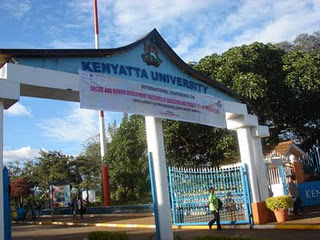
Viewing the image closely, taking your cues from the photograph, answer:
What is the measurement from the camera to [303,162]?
16.3 m

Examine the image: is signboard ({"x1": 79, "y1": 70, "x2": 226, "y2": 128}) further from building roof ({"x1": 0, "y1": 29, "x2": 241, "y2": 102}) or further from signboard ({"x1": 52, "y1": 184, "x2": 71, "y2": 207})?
signboard ({"x1": 52, "y1": 184, "x2": 71, "y2": 207})

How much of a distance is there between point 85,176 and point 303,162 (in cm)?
2334

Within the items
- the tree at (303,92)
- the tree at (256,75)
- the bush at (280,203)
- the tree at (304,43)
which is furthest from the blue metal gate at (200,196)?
the tree at (304,43)

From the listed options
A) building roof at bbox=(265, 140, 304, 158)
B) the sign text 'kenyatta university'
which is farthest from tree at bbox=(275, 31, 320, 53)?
the sign text 'kenyatta university'

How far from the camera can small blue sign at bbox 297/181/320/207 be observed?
47.9ft

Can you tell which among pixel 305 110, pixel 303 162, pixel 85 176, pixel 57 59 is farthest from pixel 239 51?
pixel 85 176

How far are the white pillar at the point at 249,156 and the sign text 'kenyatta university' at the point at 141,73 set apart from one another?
2.33 m

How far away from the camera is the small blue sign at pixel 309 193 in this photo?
1460 cm

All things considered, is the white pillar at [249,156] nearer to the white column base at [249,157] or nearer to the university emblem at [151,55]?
the white column base at [249,157]

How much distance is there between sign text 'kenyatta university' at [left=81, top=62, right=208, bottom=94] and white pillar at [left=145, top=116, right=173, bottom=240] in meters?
1.16

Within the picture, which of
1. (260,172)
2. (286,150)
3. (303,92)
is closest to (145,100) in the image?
(260,172)

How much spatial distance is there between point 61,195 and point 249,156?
59.1 feet

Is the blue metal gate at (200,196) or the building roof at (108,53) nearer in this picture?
the building roof at (108,53)

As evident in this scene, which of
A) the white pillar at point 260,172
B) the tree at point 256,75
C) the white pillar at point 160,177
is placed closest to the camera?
the white pillar at point 160,177
